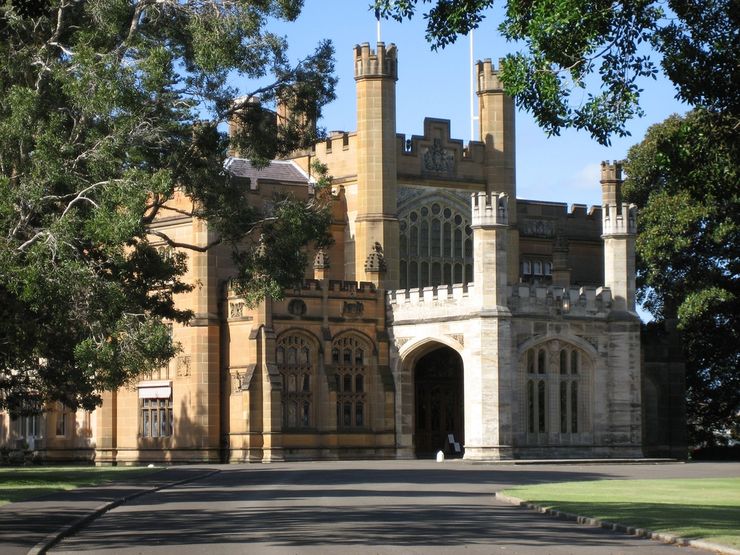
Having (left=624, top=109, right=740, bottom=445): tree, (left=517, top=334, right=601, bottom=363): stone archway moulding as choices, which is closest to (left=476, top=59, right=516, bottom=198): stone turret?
(left=624, top=109, right=740, bottom=445): tree

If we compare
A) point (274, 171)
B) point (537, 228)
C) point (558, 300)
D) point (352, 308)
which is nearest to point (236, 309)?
point (352, 308)

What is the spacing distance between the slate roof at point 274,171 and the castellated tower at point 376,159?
11.4ft

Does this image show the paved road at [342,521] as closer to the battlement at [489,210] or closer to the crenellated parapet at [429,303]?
the crenellated parapet at [429,303]

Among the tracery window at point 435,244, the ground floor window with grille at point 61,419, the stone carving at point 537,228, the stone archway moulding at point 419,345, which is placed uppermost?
the stone carving at point 537,228

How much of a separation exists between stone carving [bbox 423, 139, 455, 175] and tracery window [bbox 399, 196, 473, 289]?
115 cm

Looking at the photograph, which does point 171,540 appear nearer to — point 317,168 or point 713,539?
point 713,539

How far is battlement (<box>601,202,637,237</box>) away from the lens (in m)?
54.9

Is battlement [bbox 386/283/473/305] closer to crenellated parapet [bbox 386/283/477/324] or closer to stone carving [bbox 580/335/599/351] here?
crenellated parapet [bbox 386/283/477/324]

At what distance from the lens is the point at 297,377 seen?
177 ft

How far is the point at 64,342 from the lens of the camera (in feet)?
123

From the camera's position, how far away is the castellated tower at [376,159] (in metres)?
58.2

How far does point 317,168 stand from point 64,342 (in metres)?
9.48

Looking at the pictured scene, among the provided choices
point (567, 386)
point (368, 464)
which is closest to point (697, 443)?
point (567, 386)

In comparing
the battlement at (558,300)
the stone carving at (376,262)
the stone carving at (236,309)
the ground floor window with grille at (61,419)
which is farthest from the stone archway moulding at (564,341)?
the ground floor window with grille at (61,419)
